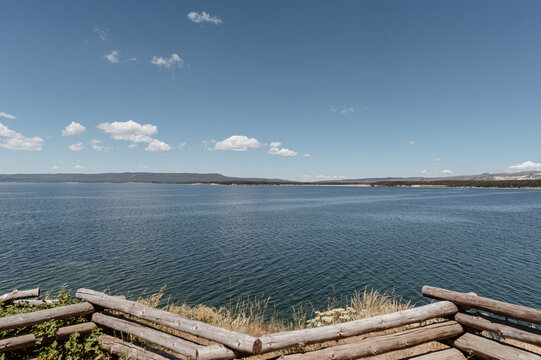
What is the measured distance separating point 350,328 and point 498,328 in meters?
3.94

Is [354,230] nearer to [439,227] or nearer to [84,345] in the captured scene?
[439,227]

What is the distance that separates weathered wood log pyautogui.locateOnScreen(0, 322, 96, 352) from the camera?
6.58 meters

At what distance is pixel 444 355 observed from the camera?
7.31 meters

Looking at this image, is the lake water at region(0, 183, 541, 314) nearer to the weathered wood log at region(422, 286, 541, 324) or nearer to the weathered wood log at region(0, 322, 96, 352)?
the weathered wood log at region(422, 286, 541, 324)

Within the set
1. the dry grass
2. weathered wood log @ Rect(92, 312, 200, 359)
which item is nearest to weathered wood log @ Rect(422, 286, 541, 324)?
the dry grass

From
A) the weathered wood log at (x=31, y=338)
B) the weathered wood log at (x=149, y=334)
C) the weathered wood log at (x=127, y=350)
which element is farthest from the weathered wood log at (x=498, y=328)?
the weathered wood log at (x=31, y=338)

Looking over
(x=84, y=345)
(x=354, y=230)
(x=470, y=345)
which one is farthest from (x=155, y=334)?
(x=354, y=230)

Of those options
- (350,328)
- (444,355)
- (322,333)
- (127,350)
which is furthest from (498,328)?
(127,350)

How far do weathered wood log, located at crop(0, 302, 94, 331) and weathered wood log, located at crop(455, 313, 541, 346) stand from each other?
1078 cm

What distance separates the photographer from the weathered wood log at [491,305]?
6.29 metres

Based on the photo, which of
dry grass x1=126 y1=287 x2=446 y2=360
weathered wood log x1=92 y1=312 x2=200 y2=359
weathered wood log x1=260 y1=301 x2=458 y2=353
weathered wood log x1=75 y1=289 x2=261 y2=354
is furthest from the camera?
dry grass x1=126 y1=287 x2=446 y2=360

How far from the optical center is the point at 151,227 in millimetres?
50375

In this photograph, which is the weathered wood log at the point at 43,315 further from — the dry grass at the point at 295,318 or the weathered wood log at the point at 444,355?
the weathered wood log at the point at 444,355

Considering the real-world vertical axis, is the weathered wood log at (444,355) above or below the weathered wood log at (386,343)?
below
